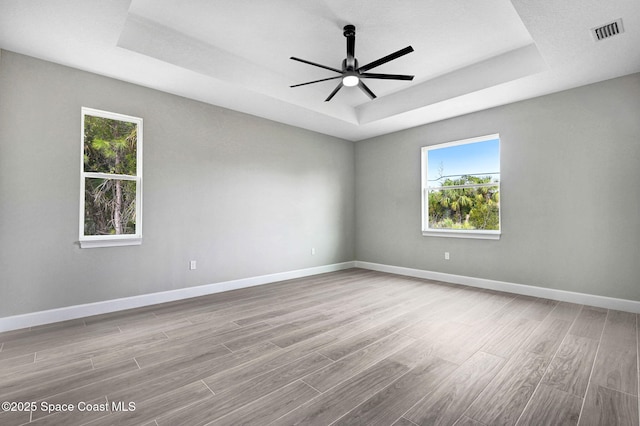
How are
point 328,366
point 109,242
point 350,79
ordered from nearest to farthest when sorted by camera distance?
point 328,366 < point 350,79 < point 109,242

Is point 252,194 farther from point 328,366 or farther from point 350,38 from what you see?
point 328,366

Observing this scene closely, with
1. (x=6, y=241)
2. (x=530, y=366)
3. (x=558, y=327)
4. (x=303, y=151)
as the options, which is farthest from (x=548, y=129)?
(x=6, y=241)

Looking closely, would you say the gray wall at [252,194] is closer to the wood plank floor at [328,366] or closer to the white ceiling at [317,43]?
the white ceiling at [317,43]

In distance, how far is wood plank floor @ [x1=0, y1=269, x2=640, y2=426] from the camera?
1707 mm

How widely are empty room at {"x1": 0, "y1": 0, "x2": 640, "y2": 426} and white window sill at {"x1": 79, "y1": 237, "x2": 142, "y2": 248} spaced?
16mm

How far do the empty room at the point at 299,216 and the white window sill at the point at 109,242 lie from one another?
0.05 ft

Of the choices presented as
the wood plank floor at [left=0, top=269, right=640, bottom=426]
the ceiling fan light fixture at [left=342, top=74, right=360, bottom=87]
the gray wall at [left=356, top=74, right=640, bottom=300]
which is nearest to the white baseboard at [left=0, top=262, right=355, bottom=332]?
the wood plank floor at [left=0, top=269, right=640, bottom=426]

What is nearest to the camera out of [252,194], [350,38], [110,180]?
[350,38]

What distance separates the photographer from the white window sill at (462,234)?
4.64m

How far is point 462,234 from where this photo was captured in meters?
5.01

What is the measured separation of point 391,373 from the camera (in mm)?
2137

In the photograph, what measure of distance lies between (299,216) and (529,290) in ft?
12.5

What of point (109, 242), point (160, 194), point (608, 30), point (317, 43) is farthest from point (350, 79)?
point (109, 242)

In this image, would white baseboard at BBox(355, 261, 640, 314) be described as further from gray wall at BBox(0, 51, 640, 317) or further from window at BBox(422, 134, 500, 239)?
window at BBox(422, 134, 500, 239)
